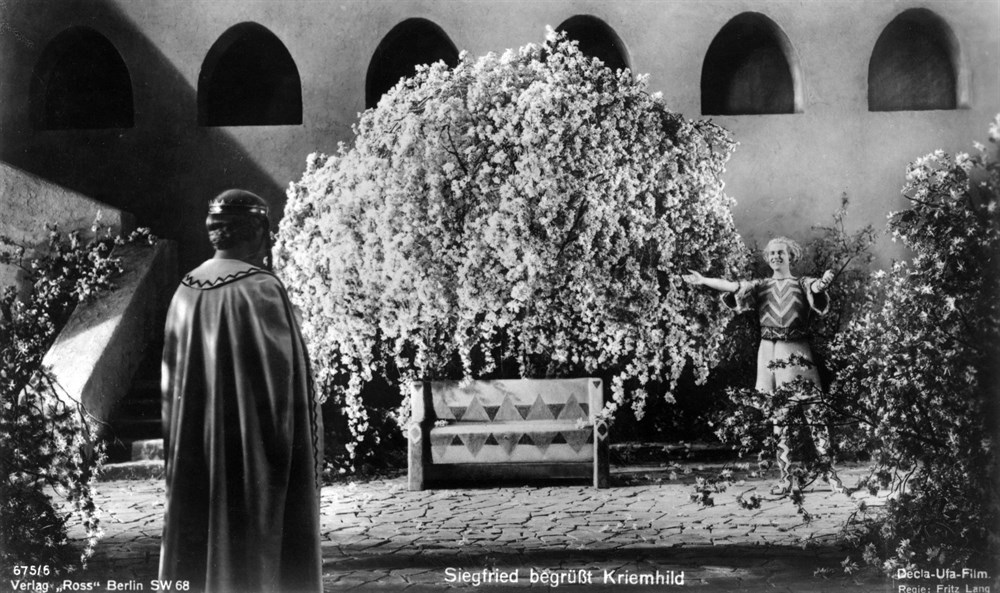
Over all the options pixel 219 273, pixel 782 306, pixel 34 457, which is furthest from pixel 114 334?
pixel 782 306

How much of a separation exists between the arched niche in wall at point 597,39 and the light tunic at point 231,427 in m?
3.87

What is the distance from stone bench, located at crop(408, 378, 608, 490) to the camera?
17.6ft

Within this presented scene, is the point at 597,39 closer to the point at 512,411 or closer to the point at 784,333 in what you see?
the point at 784,333

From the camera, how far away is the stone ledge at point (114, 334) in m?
4.92

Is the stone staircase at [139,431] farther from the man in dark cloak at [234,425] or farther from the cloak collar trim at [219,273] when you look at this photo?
the cloak collar trim at [219,273]

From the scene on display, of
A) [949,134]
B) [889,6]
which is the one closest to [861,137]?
[949,134]

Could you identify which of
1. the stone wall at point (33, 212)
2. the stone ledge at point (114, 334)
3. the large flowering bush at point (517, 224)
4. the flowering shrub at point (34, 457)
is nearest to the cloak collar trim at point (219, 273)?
the flowering shrub at point (34, 457)

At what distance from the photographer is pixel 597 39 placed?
600cm

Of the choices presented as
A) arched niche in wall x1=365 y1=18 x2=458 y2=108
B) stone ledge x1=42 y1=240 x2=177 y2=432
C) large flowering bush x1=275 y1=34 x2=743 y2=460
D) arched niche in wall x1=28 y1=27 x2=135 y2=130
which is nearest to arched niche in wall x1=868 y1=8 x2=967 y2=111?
large flowering bush x1=275 y1=34 x2=743 y2=460

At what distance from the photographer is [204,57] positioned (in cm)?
573

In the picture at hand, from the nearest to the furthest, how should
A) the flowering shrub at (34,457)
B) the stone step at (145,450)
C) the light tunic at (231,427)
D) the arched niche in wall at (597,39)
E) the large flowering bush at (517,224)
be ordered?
the light tunic at (231,427) → the flowering shrub at (34,457) → the large flowering bush at (517,224) → the stone step at (145,450) → the arched niche in wall at (597,39)

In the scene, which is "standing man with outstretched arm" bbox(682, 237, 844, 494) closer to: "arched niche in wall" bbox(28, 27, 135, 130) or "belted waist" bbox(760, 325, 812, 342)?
"belted waist" bbox(760, 325, 812, 342)

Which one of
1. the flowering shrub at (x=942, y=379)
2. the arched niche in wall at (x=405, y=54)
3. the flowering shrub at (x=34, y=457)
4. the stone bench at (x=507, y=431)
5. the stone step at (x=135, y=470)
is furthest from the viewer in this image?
the arched niche in wall at (x=405, y=54)

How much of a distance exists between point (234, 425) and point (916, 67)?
486cm
